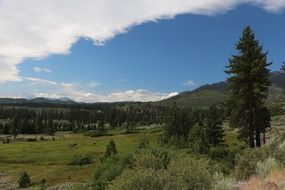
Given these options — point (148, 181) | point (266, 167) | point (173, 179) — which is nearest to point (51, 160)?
point (148, 181)

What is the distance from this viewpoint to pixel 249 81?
46438 millimetres

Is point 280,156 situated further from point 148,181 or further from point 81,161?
point 81,161

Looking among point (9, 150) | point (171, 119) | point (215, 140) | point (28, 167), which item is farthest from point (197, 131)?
point (9, 150)

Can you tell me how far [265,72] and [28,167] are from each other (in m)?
83.9

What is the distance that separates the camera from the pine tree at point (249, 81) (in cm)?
4581

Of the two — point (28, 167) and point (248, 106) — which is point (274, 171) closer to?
point (248, 106)

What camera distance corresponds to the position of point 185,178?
1870 centimetres


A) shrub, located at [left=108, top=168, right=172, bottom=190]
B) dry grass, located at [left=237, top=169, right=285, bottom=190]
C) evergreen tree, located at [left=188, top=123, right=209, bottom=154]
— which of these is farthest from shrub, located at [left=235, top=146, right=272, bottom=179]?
evergreen tree, located at [left=188, top=123, right=209, bottom=154]

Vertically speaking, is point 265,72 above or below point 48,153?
above

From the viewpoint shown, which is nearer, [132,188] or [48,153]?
[132,188]

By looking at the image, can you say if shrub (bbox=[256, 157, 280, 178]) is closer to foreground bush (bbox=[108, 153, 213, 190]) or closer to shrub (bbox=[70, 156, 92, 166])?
foreground bush (bbox=[108, 153, 213, 190])

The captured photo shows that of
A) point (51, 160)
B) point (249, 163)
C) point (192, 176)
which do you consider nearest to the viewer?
point (192, 176)

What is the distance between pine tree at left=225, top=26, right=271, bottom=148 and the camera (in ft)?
150

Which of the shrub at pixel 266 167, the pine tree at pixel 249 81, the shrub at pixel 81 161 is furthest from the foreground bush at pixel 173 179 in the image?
the shrub at pixel 81 161
